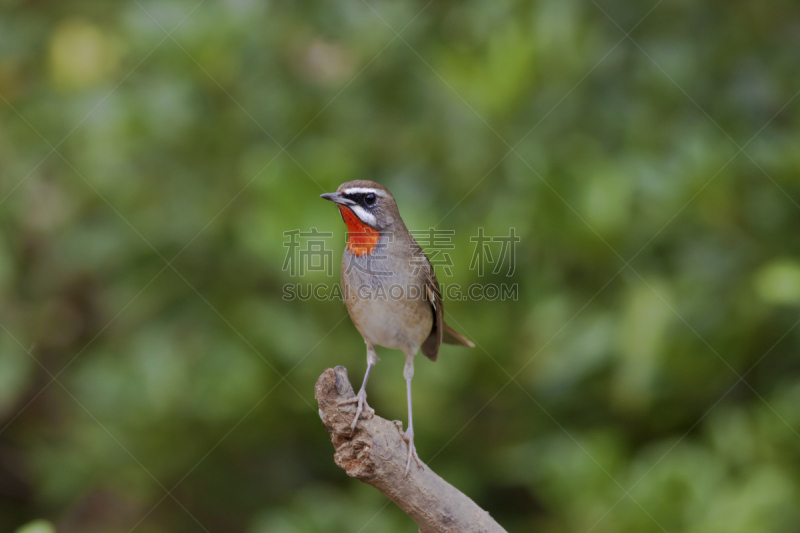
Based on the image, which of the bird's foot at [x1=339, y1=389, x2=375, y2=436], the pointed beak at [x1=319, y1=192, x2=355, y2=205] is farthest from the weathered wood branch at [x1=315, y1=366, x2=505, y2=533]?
the pointed beak at [x1=319, y1=192, x2=355, y2=205]

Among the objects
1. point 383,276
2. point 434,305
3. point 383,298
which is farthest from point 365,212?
point 434,305

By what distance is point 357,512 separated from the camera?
4.38 m

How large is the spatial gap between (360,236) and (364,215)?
146 mm

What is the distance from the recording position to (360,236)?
145 inches

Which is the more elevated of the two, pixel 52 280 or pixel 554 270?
pixel 554 270

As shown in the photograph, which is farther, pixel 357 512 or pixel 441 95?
pixel 441 95

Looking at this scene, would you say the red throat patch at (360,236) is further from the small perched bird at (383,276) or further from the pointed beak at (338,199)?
the pointed beak at (338,199)

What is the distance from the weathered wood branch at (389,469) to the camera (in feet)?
8.83

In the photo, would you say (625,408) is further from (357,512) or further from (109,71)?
(109,71)

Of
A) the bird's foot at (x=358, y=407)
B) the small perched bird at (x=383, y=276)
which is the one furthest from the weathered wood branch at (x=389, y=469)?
the small perched bird at (x=383, y=276)

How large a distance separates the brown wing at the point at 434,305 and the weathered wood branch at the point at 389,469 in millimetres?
1125

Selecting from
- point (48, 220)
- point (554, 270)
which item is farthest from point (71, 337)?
point (554, 270)

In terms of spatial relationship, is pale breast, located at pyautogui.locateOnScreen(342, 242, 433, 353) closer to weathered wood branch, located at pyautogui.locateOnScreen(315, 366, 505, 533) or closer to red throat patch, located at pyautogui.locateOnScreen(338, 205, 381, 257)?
red throat patch, located at pyautogui.locateOnScreen(338, 205, 381, 257)

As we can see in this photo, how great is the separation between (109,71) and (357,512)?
397cm
